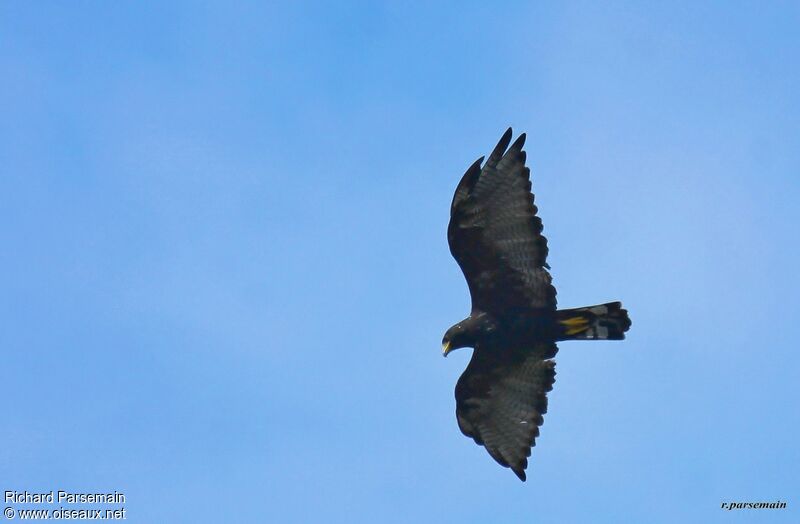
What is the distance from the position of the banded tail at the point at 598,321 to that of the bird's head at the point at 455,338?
116 centimetres

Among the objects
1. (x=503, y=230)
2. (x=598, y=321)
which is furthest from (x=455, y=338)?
(x=598, y=321)

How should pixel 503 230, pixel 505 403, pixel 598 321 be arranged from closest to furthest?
pixel 503 230, pixel 598 321, pixel 505 403

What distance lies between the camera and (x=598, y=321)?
45.8ft

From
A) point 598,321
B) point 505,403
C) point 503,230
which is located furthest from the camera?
point 505,403

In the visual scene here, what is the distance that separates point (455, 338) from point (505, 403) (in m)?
1.35

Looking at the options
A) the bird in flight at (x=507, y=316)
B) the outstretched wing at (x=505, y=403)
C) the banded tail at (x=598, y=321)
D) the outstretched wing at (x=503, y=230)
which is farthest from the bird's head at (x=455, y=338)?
the banded tail at (x=598, y=321)

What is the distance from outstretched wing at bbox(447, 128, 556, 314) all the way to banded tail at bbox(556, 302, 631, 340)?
0.26 meters

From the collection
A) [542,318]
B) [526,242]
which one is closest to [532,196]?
[526,242]

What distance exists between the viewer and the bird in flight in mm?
13695

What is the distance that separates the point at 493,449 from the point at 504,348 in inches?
57.1

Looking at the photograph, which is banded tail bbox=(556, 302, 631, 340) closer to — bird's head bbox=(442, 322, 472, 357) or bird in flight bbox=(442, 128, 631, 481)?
bird in flight bbox=(442, 128, 631, 481)

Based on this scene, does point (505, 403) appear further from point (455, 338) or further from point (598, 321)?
point (598, 321)

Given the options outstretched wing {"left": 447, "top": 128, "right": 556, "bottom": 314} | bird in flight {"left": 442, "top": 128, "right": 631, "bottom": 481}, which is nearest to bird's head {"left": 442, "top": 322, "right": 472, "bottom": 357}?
bird in flight {"left": 442, "top": 128, "right": 631, "bottom": 481}

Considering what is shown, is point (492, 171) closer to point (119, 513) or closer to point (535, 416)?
point (535, 416)
